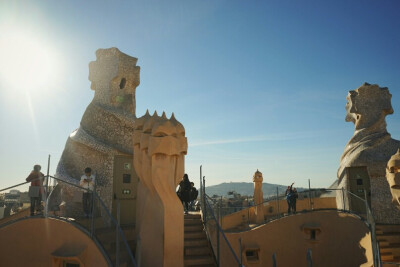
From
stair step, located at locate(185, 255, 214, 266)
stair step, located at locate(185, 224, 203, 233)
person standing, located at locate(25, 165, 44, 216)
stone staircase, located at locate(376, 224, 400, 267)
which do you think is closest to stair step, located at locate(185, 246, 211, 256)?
stair step, located at locate(185, 255, 214, 266)

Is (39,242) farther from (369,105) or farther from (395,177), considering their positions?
(369,105)

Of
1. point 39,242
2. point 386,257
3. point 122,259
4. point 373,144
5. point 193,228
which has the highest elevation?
point 373,144

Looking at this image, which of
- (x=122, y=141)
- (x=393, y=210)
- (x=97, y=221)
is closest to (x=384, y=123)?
(x=393, y=210)

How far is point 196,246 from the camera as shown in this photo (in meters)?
8.05

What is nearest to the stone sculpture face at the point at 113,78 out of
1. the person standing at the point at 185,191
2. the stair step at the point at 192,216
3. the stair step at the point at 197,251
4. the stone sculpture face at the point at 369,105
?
the person standing at the point at 185,191

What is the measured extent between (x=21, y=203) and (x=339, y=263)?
10.4m

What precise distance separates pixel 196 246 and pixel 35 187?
409cm

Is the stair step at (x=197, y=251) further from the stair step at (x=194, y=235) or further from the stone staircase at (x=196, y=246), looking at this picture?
the stair step at (x=194, y=235)

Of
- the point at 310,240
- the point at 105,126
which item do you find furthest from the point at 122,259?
the point at 310,240

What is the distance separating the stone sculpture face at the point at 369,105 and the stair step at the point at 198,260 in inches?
427

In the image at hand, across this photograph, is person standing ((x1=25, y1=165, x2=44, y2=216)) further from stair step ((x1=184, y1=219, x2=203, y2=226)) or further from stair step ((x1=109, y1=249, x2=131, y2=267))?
stair step ((x1=184, y1=219, x2=203, y2=226))

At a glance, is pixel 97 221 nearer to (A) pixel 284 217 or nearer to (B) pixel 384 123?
(A) pixel 284 217

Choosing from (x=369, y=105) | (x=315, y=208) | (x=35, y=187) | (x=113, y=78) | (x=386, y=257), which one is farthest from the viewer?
(x=315, y=208)

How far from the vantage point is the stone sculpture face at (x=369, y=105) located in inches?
A: 583
